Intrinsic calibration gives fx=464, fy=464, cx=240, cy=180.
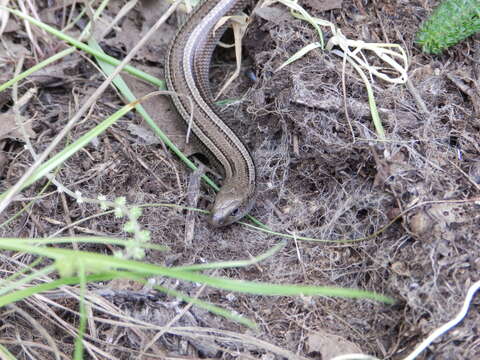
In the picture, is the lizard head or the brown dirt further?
the lizard head

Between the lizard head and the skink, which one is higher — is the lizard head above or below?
below

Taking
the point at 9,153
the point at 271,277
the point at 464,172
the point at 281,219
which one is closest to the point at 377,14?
the point at 464,172

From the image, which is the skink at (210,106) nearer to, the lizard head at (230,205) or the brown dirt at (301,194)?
the lizard head at (230,205)

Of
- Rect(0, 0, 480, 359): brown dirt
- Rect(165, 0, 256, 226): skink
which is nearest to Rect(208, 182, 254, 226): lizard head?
Rect(165, 0, 256, 226): skink

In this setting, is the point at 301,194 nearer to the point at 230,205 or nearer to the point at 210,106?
the point at 230,205

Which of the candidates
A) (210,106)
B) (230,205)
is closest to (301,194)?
(230,205)

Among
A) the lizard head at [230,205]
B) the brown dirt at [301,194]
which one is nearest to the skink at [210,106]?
the lizard head at [230,205]

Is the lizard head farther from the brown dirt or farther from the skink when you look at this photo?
the brown dirt
